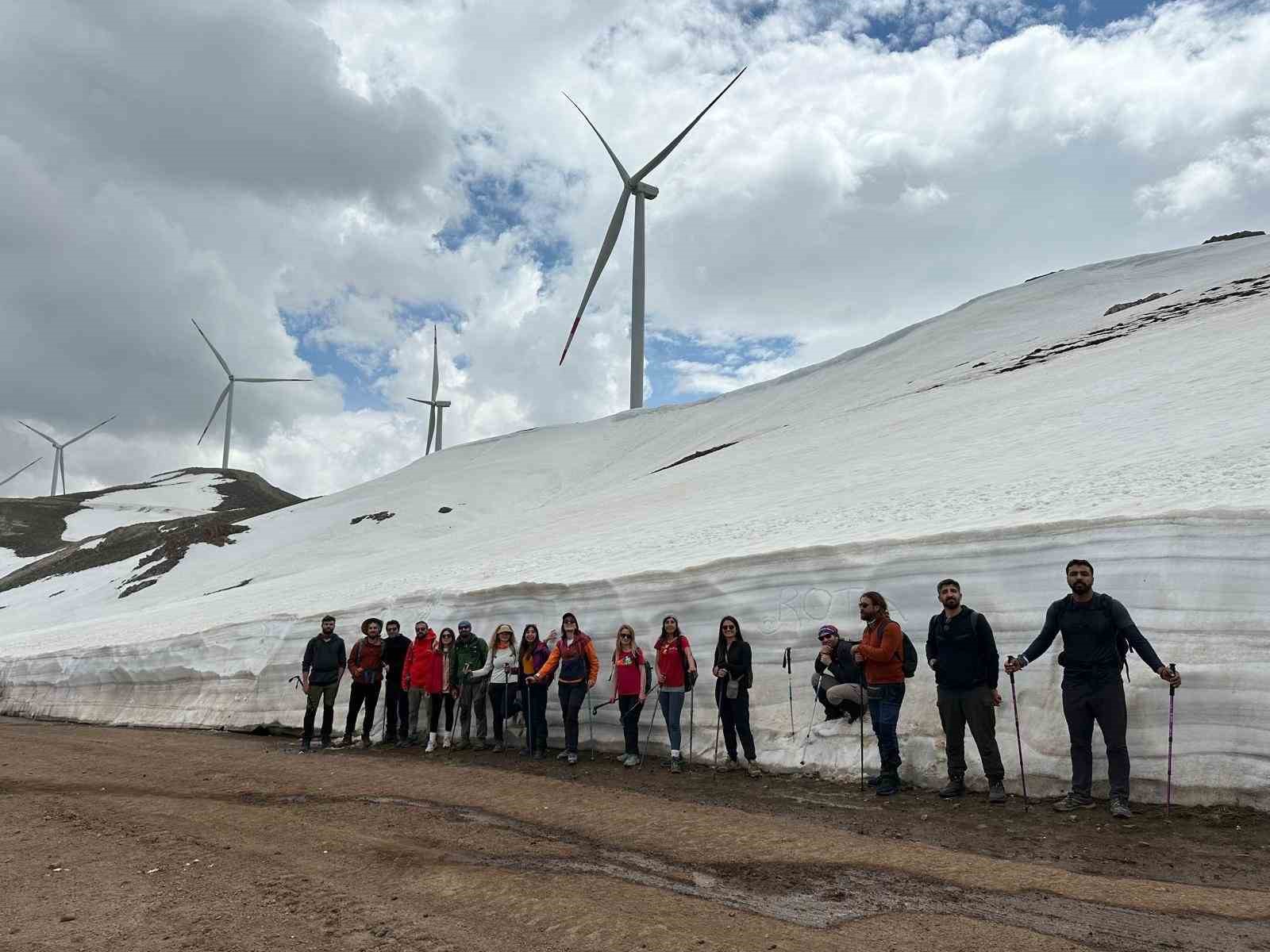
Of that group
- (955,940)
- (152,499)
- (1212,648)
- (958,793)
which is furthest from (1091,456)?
(152,499)

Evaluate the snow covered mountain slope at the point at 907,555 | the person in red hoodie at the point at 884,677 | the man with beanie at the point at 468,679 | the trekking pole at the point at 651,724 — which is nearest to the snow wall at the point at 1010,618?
the snow covered mountain slope at the point at 907,555

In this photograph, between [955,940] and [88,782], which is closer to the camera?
[955,940]

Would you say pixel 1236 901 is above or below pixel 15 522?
below

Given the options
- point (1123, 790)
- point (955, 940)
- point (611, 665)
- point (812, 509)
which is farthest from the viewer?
point (812, 509)

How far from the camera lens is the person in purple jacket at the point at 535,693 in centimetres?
1153

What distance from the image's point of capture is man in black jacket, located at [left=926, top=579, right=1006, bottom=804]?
7.95 meters

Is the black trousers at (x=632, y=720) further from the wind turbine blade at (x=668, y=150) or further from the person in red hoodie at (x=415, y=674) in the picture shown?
the wind turbine blade at (x=668, y=150)

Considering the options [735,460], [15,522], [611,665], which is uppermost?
[15,522]

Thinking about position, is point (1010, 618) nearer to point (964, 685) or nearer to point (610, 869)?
point (964, 685)

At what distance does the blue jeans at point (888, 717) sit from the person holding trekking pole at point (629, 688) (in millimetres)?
3144

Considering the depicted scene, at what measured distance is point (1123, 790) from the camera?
715 centimetres

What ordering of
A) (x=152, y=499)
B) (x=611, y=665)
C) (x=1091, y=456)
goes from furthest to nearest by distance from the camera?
1. (x=152, y=499)
2. (x=1091, y=456)
3. (x=611, y=665)

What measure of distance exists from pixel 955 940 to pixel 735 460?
23.0 metres

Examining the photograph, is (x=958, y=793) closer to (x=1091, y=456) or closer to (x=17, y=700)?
(x=1091, y=456)
